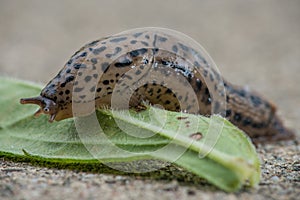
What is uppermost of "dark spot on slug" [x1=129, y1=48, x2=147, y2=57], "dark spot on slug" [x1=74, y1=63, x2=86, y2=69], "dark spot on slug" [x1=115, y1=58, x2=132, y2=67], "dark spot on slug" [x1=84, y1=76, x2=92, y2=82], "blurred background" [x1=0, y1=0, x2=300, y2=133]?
"blurred background" [x1=0, y1=0, x2=300, y2=133]

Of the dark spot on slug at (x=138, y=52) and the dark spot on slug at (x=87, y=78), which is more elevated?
the dark spot on slug at (x=138, y=52)

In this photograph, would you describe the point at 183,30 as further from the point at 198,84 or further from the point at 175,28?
the point at 198,84

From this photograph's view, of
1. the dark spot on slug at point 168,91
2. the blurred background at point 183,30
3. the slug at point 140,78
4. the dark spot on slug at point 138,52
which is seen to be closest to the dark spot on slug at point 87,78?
the slug at point 140,78

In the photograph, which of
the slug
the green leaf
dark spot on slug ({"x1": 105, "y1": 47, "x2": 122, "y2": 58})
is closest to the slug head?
the slug

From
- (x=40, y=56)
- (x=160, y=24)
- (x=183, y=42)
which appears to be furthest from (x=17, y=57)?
(x=183, y=42)

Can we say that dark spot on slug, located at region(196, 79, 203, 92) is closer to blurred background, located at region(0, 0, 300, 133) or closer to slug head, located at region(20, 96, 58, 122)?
slug head, located at region(20, 96, 58, 122)

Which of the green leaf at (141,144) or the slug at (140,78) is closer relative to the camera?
the green leaf at (141,144)

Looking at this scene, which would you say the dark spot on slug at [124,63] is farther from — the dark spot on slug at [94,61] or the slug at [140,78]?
the dark spot on slug at [94,61]

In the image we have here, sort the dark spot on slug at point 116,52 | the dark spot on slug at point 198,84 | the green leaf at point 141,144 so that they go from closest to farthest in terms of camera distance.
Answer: the green leaf at point 141,144, the dark spot on slug at point 116,52, the dark spot on slug at point 198,84
